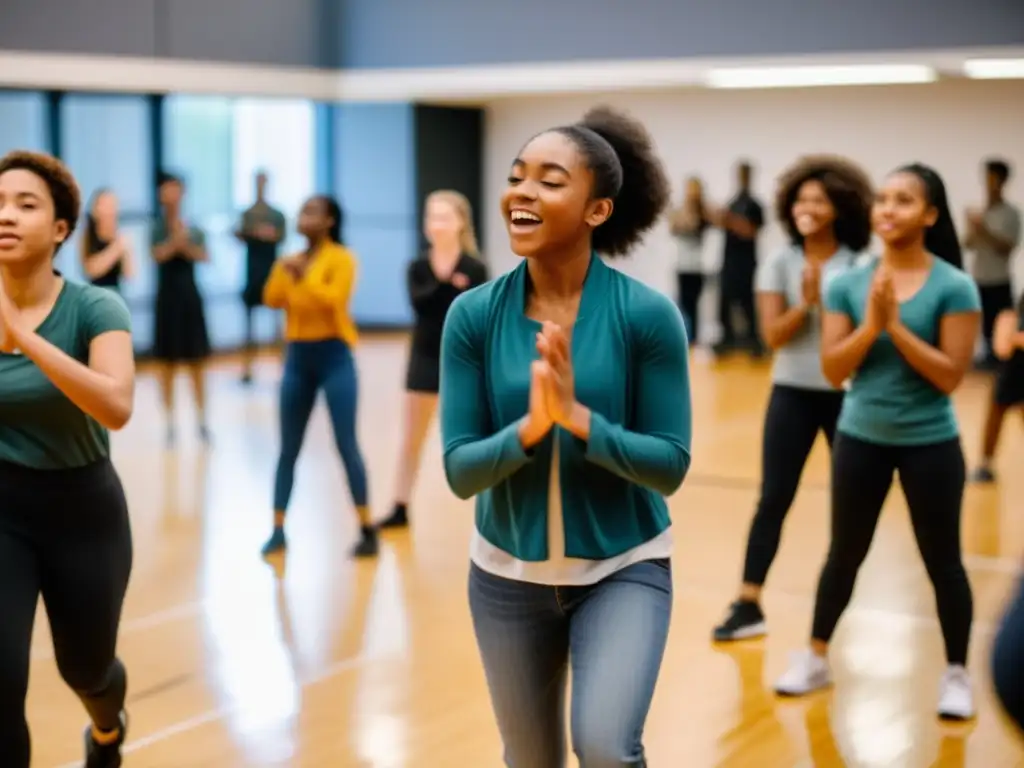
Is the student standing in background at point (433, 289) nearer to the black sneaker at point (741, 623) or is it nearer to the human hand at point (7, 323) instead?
the black sneaker at point (741, 623)

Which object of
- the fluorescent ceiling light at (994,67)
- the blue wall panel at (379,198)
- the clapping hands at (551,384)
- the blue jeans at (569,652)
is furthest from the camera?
the blue wall panel at (379,198)

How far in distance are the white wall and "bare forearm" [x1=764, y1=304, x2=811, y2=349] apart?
9.16 metres

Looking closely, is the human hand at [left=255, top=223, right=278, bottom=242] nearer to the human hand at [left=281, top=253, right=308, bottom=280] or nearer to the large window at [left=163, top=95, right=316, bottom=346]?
the large window at [left=163, top=95, right=316, bottom=346]

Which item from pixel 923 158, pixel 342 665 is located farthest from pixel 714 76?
pixel 342 665

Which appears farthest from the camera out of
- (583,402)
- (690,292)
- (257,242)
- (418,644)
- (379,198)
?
(379,198)

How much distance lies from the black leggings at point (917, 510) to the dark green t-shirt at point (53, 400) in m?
2.30

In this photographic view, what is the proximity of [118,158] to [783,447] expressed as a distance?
10.2 metres

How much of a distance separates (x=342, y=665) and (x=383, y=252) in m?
12.1

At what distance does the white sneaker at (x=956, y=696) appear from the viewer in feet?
15.8

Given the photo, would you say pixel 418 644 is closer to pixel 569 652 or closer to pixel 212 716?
pixel 212 716

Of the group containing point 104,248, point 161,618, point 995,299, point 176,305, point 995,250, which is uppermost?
point 104,248

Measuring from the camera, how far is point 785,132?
52.7 feet

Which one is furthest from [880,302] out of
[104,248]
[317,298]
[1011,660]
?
[104,248]

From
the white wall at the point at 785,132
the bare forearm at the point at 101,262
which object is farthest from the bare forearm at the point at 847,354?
the white wall at the point at 785,132
